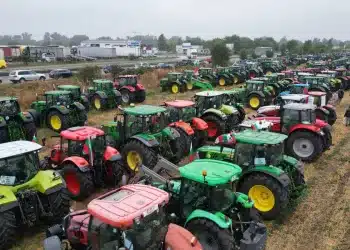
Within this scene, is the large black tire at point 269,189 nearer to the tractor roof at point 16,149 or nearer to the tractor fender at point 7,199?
the tractor roof at point 16,149

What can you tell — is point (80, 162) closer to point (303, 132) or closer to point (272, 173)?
point (272, 173)

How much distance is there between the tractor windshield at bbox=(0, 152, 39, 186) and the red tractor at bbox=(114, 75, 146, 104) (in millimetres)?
13822

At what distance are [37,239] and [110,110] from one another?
12378mm

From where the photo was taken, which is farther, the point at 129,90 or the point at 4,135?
the point at 129,90

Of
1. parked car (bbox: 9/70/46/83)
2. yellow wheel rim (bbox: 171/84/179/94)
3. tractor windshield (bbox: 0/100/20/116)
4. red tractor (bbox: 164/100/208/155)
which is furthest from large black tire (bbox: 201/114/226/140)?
parked car (bbox: 9/70/46/83)

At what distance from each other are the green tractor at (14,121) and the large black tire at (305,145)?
870 cm

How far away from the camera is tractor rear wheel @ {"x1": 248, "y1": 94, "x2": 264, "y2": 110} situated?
741 inches

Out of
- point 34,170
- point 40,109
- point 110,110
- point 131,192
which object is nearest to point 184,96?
point 110,110

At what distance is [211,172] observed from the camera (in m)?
6.04

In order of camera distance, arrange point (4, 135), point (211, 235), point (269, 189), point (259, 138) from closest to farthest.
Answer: point (211, 235) → point (269, 189) → point (259, 138) → point (4, 135)

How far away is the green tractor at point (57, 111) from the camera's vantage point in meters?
14.5

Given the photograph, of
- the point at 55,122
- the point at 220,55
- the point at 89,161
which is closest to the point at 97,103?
the point at 55,122

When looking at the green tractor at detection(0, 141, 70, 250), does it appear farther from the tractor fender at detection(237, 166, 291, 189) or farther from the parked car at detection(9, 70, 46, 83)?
the parked car at detection(9, 70, 46, 83)

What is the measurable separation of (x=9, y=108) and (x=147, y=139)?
615 cm
